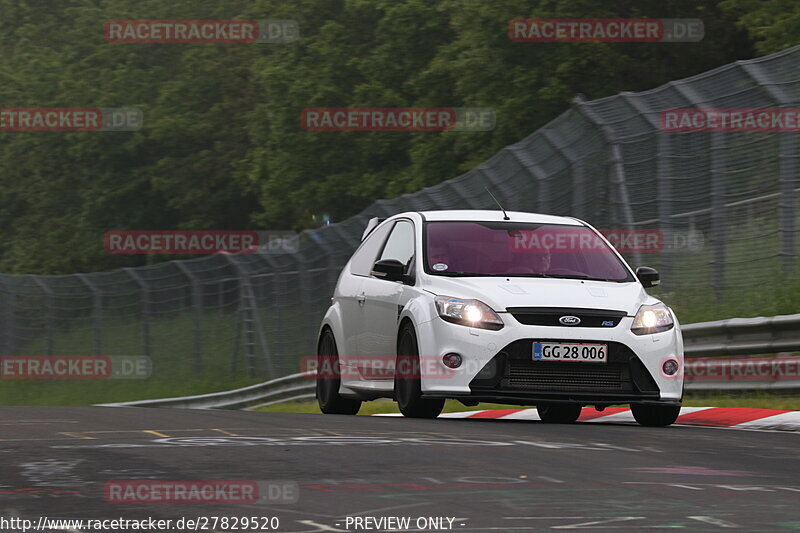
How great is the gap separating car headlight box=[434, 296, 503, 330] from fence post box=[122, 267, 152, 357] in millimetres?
17886

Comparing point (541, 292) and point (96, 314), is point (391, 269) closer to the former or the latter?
point (541, 292)

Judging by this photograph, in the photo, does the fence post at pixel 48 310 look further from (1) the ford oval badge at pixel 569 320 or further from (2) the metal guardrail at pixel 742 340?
(1) the ford oval badge at pixel 569 320

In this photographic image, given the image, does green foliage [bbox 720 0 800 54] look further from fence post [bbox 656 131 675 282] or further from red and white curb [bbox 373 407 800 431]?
red and white curb [bbox 373 407 800 431]

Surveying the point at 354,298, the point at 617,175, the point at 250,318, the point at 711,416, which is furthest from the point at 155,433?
the point at 250,318

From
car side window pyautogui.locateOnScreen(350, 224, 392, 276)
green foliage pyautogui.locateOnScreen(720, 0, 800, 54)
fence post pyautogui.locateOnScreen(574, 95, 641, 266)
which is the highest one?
green foliage pyautogui.locateOnScreen(720, 0, 800, 54)

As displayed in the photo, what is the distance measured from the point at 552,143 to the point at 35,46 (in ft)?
180

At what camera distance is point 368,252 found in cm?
1368

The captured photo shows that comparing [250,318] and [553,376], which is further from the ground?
[250,318]

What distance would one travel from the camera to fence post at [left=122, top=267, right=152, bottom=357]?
28.7m

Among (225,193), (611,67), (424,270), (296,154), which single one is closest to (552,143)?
(424,270)

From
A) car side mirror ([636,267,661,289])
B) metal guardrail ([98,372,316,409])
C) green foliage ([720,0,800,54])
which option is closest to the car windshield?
car side mirror ([636,267,661,289])

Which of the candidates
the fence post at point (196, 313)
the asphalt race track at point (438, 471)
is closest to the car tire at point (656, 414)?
the asphalt race track at point (438, 471)

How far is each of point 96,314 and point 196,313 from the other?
4131 millimetres

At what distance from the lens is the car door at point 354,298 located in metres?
13.1
